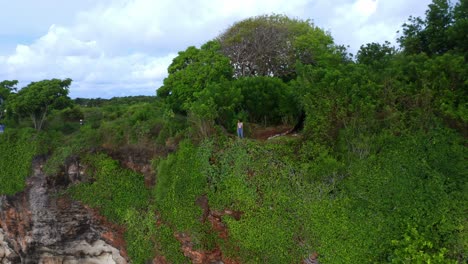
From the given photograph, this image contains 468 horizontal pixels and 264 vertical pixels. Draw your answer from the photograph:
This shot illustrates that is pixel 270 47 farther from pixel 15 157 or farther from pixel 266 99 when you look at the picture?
pixel 15 157

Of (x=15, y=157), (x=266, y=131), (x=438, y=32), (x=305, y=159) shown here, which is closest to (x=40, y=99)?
(x=15, y=157)

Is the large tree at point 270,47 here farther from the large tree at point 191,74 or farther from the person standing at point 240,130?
the person standing at point 240,130

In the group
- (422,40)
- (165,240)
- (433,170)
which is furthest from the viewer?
(165,240)

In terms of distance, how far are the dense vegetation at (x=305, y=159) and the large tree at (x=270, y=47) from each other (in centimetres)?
425

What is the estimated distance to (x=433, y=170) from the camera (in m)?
11.5

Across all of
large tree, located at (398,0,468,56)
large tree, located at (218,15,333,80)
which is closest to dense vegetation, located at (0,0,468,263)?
large tree, located at (398,0,468,56)

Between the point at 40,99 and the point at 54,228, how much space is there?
574 centimetres

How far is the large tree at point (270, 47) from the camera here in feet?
74.6

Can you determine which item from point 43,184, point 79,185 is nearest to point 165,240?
point 79,185

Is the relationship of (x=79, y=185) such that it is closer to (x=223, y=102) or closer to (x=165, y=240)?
(x=165, y=240)

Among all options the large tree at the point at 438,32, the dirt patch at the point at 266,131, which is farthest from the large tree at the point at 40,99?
the large tree at the point at 438,32

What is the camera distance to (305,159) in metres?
13.5

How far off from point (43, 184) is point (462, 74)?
642 inches

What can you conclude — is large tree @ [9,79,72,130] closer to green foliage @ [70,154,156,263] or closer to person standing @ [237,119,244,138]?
green foliage @ [70,154,156,263]
